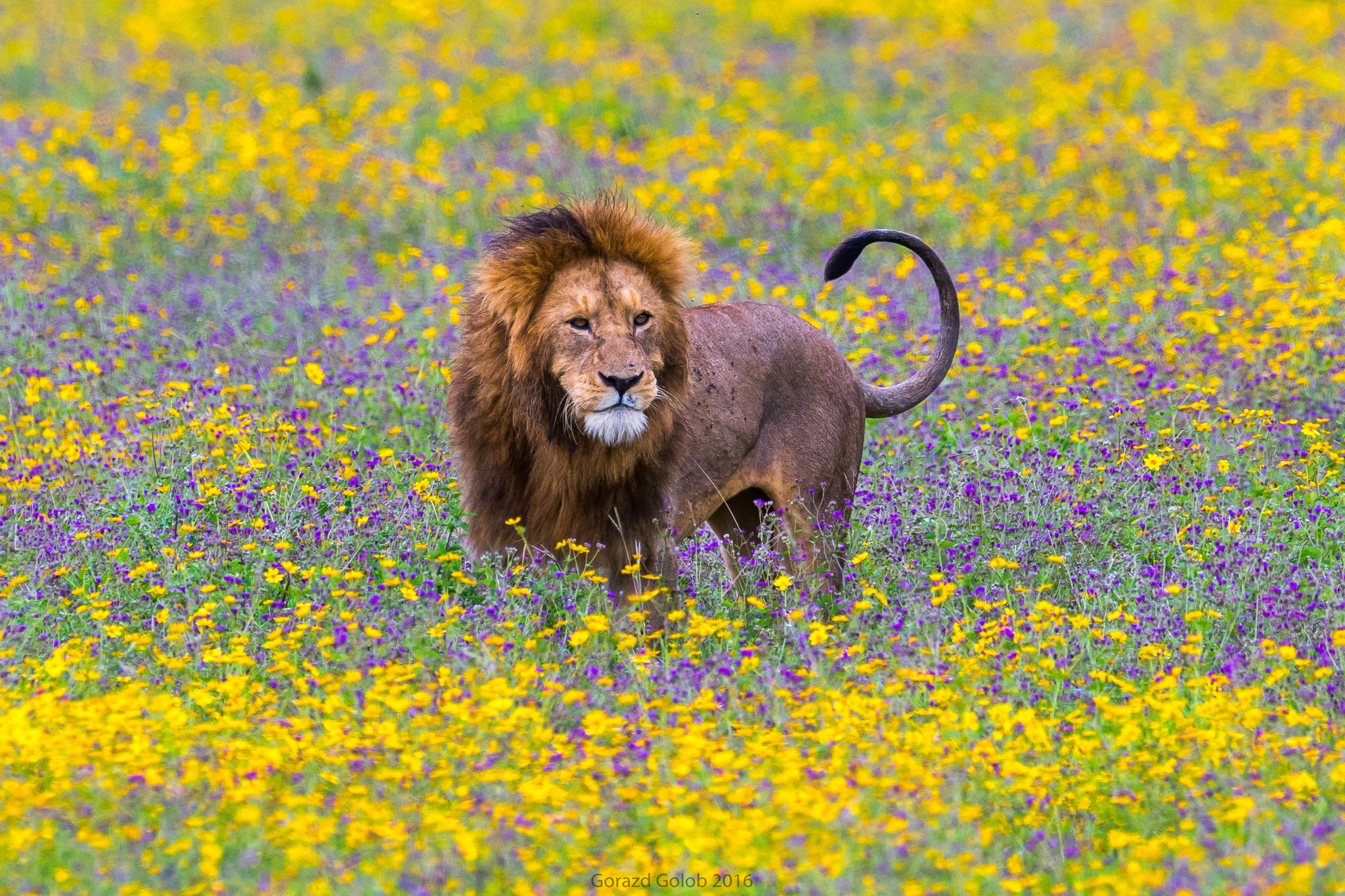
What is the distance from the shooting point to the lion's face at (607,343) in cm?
443

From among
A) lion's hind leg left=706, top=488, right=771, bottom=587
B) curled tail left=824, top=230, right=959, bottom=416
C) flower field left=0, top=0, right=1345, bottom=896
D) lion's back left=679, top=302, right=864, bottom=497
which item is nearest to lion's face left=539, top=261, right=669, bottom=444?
lion's back left=679, top=302, right=864, bottom=497

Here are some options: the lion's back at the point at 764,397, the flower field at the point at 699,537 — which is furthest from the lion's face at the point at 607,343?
the flower field at the point at 699,537

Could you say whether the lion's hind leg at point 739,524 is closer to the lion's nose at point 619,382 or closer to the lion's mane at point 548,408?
the lion's mane at point 548,408

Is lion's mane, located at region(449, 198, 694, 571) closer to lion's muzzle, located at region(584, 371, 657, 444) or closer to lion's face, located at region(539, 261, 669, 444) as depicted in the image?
lion's face, located at region(539, 261, 669, 444)

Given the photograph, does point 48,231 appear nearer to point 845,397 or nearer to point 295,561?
point 295,561

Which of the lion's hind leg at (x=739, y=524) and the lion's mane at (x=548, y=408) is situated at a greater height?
the lion's mane at (x=548, y=408)

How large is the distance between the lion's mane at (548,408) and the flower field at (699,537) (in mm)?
163

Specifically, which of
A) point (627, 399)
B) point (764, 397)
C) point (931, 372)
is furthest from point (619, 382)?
point (931, 372)

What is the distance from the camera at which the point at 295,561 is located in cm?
515

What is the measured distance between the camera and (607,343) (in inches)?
177

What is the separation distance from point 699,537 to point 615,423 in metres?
1.49

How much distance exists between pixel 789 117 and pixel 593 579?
331 inches

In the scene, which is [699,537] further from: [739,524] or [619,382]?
[619,382]

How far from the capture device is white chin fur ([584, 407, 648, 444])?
445cm
